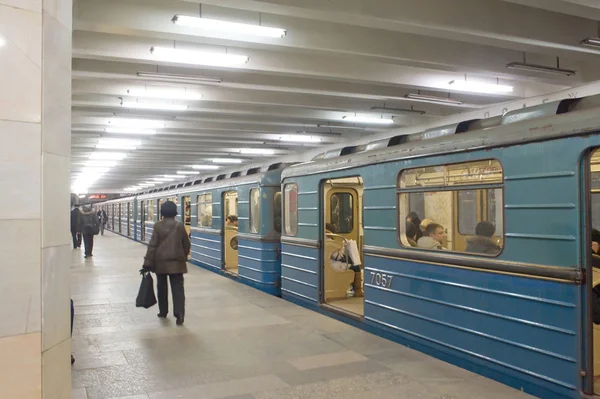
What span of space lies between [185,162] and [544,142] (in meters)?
19.2

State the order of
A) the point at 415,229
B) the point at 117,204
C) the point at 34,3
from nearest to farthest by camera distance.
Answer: the point at 34,3 → the point at 415,229 → the point at 117,204

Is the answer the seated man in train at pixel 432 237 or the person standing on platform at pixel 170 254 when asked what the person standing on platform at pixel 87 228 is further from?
the seated man in train at pixel 432 237

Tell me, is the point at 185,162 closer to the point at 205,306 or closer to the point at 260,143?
the point at 260,143

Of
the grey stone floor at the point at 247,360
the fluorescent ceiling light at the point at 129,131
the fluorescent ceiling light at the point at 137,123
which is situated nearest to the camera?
the grey stone floor at the point at 247,360

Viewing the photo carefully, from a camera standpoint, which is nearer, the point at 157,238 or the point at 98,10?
the point at 98,10

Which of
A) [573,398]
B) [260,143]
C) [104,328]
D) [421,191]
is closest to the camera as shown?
[573,398]

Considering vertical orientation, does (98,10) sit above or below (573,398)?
above

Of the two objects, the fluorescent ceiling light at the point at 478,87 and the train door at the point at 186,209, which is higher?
the fluorescent ceiling light at the point at 478,87

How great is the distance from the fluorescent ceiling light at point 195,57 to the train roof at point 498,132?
7.44 feet

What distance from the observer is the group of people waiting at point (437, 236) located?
4781 millimetres

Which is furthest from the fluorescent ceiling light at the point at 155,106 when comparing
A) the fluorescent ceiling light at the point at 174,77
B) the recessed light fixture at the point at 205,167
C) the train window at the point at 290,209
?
the recessed light fixture at the point at 205,167

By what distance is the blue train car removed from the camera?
3.86 meters

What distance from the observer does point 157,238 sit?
701cm

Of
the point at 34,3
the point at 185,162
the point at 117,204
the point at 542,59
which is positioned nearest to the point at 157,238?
the point at 34,3
